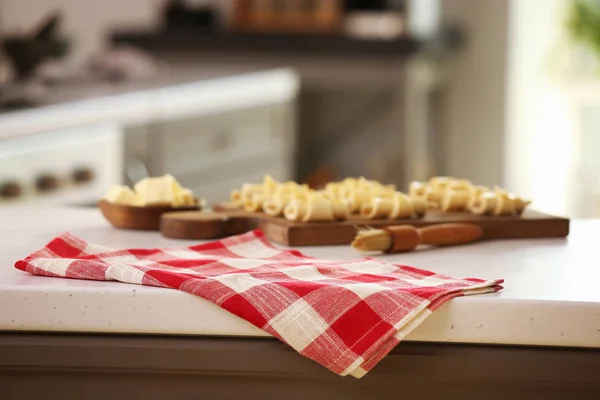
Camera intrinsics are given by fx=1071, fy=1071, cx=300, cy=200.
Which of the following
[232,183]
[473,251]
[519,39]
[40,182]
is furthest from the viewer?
[519,39]

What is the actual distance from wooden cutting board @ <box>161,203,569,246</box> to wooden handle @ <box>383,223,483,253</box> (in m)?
0.04

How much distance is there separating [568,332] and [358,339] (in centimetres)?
19

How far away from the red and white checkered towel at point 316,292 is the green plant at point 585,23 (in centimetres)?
425

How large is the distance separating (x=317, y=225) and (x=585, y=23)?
4.13 metres

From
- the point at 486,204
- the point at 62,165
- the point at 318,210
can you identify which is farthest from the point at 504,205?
the point at 62,165

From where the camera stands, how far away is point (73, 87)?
3592 mm

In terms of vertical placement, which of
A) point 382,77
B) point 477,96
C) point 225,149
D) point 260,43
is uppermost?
point 260,43

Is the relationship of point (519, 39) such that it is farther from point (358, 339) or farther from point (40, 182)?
point (358, 339)

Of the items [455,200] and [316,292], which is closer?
[316,292]

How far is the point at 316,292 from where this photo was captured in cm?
94

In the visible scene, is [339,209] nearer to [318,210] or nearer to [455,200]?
[318,210]

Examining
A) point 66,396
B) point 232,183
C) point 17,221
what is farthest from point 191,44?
point 66,396

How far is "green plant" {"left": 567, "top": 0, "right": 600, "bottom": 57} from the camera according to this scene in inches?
198

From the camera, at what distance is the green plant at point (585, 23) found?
5.04m
